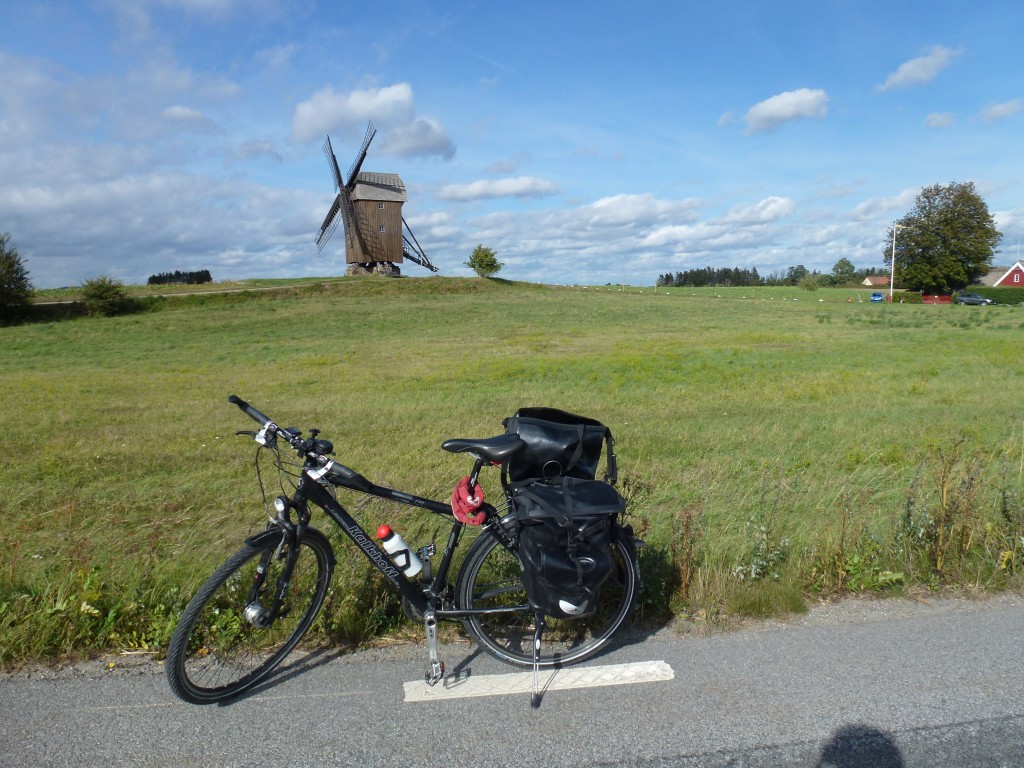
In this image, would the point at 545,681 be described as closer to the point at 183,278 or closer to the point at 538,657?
the point at 538,657

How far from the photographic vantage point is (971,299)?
72.6 m

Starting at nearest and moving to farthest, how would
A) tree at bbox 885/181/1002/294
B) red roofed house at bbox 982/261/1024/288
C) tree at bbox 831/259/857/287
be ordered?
tree at bbox 885/181/1002/294
red roofed house at bbox 982/261/1024/288
tree at bbox 831/259/857/287

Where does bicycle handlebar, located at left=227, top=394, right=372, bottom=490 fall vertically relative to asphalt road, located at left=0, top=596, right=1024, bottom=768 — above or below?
above

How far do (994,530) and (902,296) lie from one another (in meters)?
84.3

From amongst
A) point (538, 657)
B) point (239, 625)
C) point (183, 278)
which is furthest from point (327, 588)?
point (183, 278)

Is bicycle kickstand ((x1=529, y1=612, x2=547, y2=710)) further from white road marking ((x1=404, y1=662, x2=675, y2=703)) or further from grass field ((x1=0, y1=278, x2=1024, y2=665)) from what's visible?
grass field ((x1=0, y1=278, x2=1024, y2=665))

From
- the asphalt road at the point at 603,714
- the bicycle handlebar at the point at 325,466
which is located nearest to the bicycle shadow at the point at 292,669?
the asphalt road at the point at 603,714

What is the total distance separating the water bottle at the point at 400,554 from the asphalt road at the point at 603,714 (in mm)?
448

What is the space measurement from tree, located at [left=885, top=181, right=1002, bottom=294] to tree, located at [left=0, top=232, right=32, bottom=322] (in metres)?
80.8

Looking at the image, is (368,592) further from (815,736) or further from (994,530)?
(994,530)

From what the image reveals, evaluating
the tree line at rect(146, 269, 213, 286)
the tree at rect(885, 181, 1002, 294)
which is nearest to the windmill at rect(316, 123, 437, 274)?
the tree line at rect(146, 269, 213, 286)

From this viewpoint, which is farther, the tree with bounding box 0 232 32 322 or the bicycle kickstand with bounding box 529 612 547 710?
the tree with bounding box 0 232 32 322

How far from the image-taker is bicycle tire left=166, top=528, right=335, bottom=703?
322cm

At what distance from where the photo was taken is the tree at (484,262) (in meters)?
83.4
